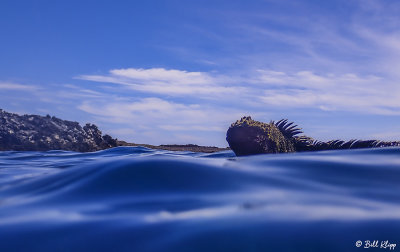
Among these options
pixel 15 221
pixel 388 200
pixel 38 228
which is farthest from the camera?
pixel 388 200

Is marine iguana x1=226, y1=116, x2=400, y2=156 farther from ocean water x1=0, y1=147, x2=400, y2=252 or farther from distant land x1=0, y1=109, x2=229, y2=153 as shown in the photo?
distant land x1=0, y1=109, x2=229, y2=153

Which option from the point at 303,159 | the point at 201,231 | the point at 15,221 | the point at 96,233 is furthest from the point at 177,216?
the point at 303,159

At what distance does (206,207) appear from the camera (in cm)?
268

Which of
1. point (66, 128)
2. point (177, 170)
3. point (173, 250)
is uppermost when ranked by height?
point (66, 128)

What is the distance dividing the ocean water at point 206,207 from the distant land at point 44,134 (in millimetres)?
8688

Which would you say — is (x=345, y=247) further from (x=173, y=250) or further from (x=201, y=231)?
(x=173, y=250)

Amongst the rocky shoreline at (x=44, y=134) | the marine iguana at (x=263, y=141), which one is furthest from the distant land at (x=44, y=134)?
the marine iguana at (x=263, y=141)

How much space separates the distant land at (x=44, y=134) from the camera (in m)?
12.3

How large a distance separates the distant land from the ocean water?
8688mm

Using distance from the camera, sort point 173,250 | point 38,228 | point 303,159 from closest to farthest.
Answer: point 173,250 < point 38,228 < point 303,159

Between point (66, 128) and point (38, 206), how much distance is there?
11134 millimetres

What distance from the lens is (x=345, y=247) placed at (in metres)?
2.00

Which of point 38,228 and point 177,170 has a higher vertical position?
point 177,170

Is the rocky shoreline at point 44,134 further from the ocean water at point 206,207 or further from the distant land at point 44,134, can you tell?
the ocean water at point 206,207
